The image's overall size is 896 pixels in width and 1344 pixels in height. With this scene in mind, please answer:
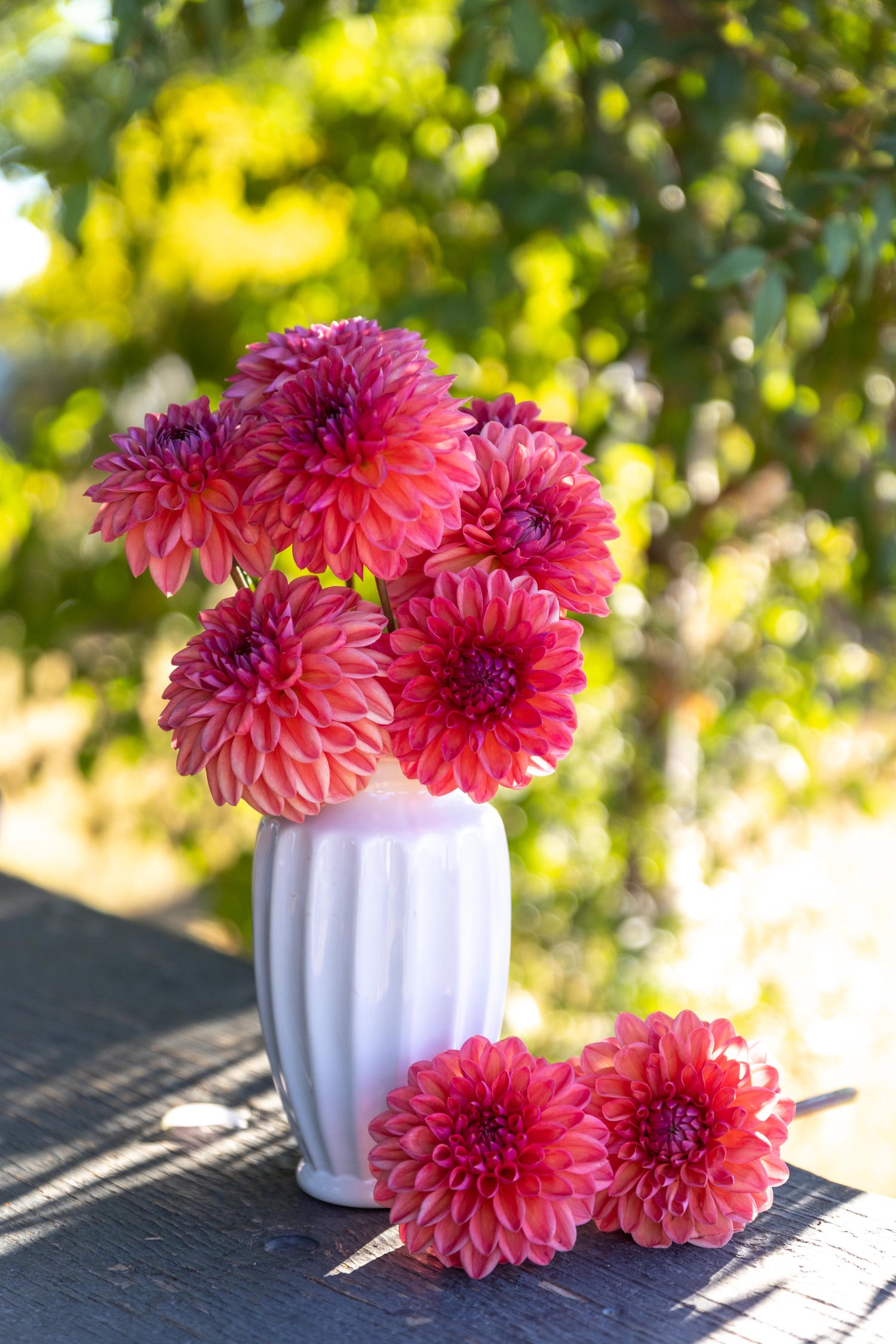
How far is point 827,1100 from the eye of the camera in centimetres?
79

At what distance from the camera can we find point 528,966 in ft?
5.98

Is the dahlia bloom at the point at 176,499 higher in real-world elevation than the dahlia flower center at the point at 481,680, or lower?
higher

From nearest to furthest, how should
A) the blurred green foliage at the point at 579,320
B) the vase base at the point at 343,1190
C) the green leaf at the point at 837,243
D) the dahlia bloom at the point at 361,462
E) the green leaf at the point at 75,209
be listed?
the dahlia bloom at the point at 361,462 < the vase base at the point at 343,1190 < the green leaf at the point at 837,243 < the green leaf at the point at 75,209 < the blurred green foliage at the point at 579,320

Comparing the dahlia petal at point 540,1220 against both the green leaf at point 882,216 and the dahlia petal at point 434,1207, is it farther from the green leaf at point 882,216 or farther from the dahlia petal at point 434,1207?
the green leaf at point 882,216

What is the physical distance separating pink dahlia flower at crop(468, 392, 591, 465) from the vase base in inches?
17.0

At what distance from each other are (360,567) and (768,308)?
1.53 ft

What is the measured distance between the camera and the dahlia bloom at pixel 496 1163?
23.5 inches

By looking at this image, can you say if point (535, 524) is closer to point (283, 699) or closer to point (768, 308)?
point (283, 699)

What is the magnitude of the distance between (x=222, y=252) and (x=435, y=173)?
0.39m

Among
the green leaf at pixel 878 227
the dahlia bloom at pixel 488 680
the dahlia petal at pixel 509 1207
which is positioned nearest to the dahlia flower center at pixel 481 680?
the dahlia bloom at pixel 488 680

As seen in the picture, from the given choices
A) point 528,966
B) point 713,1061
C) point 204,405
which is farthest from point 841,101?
point 528,966

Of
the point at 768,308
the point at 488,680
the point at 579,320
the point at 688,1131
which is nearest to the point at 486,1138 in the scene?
the point at 688,1131

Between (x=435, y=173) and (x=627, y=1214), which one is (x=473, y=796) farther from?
(x=435, y=173)

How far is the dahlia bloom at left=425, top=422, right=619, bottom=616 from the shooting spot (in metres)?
0.64
